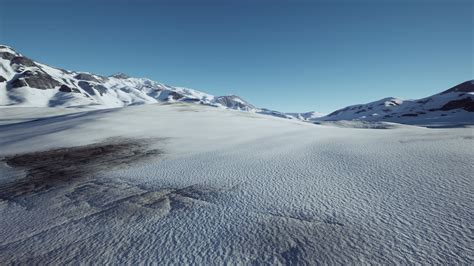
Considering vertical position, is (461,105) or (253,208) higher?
(461,105)

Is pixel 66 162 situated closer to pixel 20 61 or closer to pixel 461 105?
pixel 461 105

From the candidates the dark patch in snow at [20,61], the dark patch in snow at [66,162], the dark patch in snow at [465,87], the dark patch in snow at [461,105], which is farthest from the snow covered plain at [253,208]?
the dark patch in snow at [20,61]

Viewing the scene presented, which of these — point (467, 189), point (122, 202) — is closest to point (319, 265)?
point (467, 189)

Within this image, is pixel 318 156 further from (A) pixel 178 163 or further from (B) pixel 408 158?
(A) pixel 178 163

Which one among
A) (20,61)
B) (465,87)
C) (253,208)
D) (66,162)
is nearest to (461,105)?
(465,87)

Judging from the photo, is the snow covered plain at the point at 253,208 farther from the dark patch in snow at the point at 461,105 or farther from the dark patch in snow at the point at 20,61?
the dark patch in snow at the point at 20,61

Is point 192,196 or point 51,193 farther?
point 51,193

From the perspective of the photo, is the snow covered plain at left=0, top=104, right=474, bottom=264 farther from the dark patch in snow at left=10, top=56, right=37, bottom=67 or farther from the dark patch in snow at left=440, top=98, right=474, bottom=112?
the dark patch in snow at left=10, top=56, right=37, bottom=67

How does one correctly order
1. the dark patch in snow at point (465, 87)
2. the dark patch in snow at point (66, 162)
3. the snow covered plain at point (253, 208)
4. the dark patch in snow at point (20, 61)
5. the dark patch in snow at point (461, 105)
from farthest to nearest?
the dark patch in snow at point (20, 61) → the dark patch in snow at point (465, 87) → the dark patch in snow at point (461, 105) → the dark patch in snow at point (66, 162) → the snow covered plain at point (253, 208)

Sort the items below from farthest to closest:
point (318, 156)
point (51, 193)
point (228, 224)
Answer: point (318, 156)
point (51, 193)
point (228, 224)
